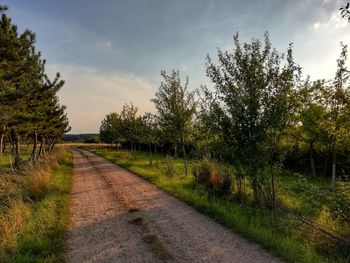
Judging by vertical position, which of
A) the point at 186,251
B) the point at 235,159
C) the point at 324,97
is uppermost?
the point at 324,97

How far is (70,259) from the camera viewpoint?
250 inches

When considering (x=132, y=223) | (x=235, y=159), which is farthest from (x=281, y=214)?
(x=132, y=223)

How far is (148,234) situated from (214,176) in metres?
6.49

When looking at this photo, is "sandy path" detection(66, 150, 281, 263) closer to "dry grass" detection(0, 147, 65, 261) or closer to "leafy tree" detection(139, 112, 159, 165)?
"dry grass" detection(0, 147, 65, 261)

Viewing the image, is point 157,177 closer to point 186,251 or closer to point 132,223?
point 132,223

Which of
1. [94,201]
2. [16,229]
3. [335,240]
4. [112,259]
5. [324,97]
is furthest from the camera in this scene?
[324,97]

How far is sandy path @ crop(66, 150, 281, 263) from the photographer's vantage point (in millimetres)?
6461

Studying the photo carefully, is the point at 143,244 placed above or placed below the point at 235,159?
below

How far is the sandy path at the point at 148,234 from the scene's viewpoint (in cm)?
646

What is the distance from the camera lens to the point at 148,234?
7906mm

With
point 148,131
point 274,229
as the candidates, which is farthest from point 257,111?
point 148,131

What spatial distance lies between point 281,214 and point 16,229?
716 centimetres

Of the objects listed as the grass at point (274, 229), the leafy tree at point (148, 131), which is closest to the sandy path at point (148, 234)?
the grass at point (274, 229)

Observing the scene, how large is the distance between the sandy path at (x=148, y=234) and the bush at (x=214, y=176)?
2.10 metres
